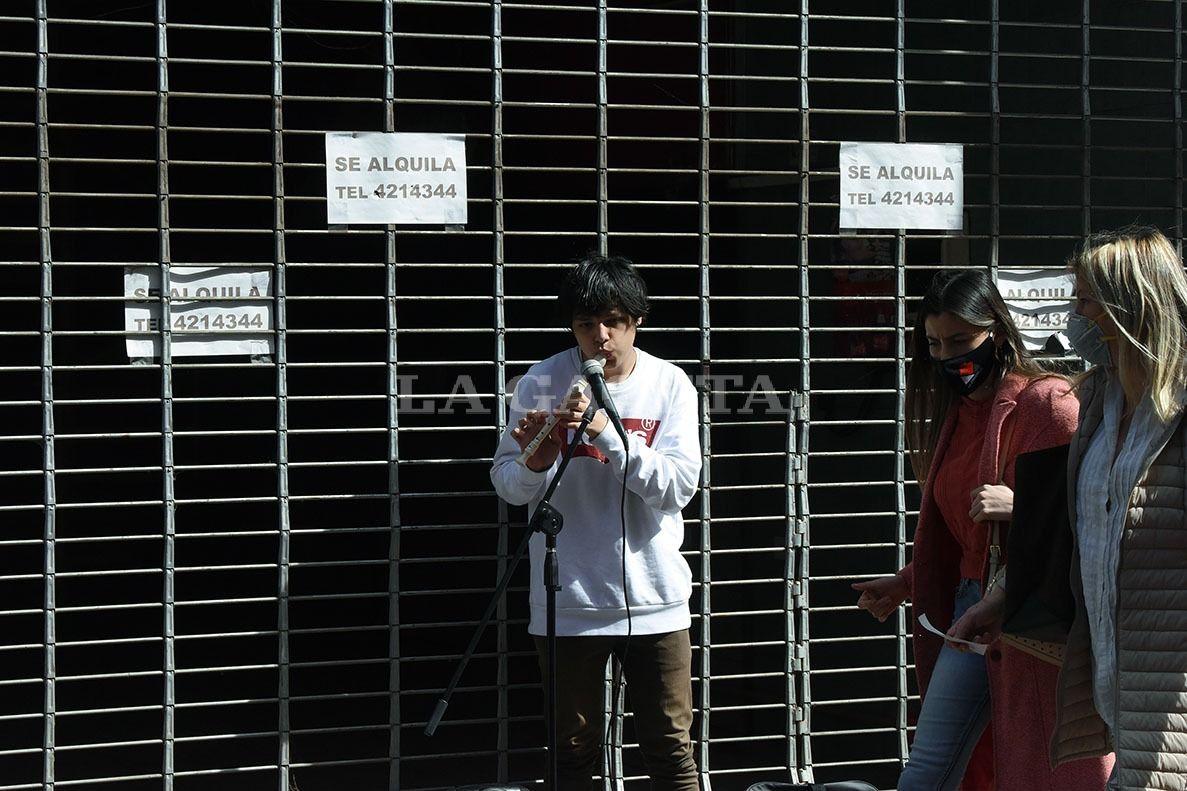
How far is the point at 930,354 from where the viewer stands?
12.6 ft

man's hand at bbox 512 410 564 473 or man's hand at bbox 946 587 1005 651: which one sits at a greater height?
man's hand at bbox 512 410 564 473

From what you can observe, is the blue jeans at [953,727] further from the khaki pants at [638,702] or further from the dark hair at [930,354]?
the khaki pants at [638,702]

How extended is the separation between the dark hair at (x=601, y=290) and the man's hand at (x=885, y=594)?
105 cm

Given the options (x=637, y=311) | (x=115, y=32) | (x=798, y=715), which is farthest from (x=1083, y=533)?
(x=115, y=32)

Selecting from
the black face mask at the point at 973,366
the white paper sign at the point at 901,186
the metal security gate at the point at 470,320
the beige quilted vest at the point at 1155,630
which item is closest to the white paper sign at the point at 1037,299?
the metal security gate at the point at 470,320

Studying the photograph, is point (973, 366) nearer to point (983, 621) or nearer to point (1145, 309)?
point (983, 621)

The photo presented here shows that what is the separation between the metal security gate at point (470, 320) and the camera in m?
4.65

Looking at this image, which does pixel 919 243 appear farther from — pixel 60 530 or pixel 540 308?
pixel 60 530

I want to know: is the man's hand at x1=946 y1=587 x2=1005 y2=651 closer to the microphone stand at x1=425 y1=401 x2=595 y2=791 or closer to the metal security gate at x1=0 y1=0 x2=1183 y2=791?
the microphone stand at x1=425 y1=401 x2=595 y2=791

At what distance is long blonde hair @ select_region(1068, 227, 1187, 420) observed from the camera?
2.77 m

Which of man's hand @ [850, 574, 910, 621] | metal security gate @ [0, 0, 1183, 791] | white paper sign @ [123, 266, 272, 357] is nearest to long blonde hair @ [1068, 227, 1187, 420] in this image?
man's hand @ [850, 574, 910, 621]

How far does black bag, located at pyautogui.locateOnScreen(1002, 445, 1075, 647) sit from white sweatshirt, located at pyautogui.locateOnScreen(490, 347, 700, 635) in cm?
114

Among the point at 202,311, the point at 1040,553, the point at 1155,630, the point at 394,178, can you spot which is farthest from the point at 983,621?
the point at 202,311

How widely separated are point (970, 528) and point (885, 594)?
1.26 feet
